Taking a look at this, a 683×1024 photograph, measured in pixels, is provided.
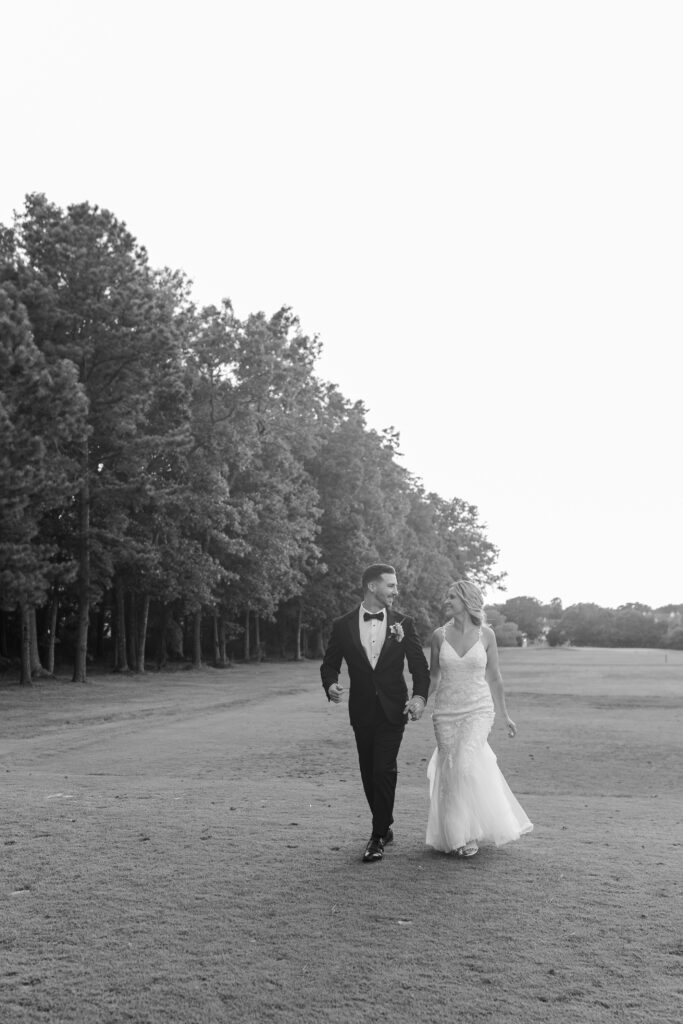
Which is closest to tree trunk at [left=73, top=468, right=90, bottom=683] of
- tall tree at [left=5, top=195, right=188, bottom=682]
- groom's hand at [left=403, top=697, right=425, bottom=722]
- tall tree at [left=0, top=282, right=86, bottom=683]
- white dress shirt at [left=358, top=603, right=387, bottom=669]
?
tall tree at [left=5, top=195, right=188, bottom=682]

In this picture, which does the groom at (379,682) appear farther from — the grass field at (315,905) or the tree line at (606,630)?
the tree line at (606,630)

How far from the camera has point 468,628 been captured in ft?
28.4

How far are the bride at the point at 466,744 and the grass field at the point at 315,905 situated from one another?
0.80 feet

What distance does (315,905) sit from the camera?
260 inches

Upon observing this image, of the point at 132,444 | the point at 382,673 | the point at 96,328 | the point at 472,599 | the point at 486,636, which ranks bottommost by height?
the point at 382,673

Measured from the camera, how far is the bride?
26.8 feet

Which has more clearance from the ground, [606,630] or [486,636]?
[486,636]

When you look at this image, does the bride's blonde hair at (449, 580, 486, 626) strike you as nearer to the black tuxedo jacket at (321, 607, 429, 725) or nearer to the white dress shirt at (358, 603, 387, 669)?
the black tuxedo jacket at (321, 607, 429, 725)

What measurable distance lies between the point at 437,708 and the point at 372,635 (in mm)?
876

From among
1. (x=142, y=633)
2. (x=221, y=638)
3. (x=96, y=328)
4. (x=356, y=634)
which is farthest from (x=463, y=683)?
(x=221, y=638)

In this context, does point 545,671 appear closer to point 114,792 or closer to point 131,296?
point 131,296

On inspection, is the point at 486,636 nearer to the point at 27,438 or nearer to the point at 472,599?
the point at 472,599

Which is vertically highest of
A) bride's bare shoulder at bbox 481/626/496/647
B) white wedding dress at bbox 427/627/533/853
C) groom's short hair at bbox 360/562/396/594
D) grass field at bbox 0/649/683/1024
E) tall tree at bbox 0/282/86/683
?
tall tree at bbox 0/282/86/683

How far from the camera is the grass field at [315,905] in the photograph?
5.03 m
